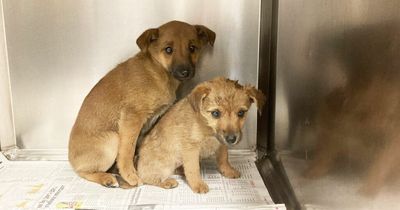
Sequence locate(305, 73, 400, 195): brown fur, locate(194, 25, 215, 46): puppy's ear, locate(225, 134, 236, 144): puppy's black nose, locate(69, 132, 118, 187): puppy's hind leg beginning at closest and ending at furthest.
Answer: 1. locate(305, 73, 400, 195): brown fur
2. locate(225, 134, 236, 144): puppy's black nose
3. locate(69, 132, 118, 187): puppy's hind leg
4. locate(194, 25, 215, 46): puppy's ear

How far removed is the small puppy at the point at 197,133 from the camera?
1.67 metres

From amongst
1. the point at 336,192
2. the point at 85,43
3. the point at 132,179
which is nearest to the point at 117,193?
the point at 132,179

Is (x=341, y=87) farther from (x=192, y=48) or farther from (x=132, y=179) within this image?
(x=132, y=179)

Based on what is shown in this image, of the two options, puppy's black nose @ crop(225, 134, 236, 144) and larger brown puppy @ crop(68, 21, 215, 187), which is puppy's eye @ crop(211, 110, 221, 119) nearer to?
puppy's black nose @ crop(225, 134, 236, 144)

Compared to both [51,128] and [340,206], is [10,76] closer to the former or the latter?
[51,128]

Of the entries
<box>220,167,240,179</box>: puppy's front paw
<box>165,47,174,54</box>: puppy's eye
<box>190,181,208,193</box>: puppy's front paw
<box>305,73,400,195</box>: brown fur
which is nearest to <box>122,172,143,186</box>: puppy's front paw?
<box>190,181,208,193</box>: puppy's front paw

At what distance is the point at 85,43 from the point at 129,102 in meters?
0.54

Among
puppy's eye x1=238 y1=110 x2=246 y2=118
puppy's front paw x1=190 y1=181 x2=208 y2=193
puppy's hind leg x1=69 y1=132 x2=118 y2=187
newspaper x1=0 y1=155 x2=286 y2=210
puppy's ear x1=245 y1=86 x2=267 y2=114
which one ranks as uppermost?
puppy's ear x1=245 y1=86 x2=267 y2=114

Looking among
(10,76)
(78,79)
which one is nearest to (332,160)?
(78,79)

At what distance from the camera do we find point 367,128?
94 centimetres

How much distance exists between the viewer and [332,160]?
3.87ft

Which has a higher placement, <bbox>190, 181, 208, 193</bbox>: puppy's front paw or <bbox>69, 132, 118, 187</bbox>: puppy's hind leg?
<bbox>69, 132, 118, 187</bbox>: puppy's hind leg

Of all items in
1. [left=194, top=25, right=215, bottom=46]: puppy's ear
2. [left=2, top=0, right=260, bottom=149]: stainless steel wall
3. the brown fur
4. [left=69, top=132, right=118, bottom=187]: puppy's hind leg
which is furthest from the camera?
[left=2, top=0, right=260, bottom=149]: stainless steel wall

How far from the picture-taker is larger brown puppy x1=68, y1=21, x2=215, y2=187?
1901 mm
